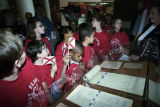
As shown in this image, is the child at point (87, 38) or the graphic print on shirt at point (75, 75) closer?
the graphic print on shirt at point (75, 75)

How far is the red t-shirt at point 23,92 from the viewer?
0.90m

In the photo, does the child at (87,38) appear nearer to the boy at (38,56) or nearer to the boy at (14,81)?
the boy at (38,56)

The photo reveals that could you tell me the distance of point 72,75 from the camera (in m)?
1.50

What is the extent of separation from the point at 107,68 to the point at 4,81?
129 centimetres

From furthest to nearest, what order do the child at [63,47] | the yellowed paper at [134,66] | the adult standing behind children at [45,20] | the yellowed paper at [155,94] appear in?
the adult standing behind children at [45,20] < the child at [63,47] < the yellowed paper at [134,66] < the yellowed paper at [155,94]

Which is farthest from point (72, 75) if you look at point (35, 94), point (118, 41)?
point (118, 41)

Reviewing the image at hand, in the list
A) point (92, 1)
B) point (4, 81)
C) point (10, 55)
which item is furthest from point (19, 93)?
point (92, 1)

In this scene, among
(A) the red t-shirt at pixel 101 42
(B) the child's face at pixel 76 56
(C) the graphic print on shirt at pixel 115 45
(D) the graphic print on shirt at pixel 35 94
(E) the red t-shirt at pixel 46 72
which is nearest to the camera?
(D) the graphic print on shirt at pixel 35 94

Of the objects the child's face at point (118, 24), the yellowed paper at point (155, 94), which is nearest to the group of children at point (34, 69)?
the yellowed paper at point (155, 94)

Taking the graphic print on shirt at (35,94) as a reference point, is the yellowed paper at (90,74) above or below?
above

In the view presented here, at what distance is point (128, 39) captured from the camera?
10.00 feet

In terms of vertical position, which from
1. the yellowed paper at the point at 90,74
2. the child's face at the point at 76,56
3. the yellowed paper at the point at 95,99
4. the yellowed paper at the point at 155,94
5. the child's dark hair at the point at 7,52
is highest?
the child's dark hair at the point at 7,52

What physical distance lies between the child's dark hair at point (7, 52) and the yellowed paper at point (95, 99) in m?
0.57

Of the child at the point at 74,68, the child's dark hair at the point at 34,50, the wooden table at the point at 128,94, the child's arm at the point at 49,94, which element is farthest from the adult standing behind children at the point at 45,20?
the wooden table at the point at 128,94
